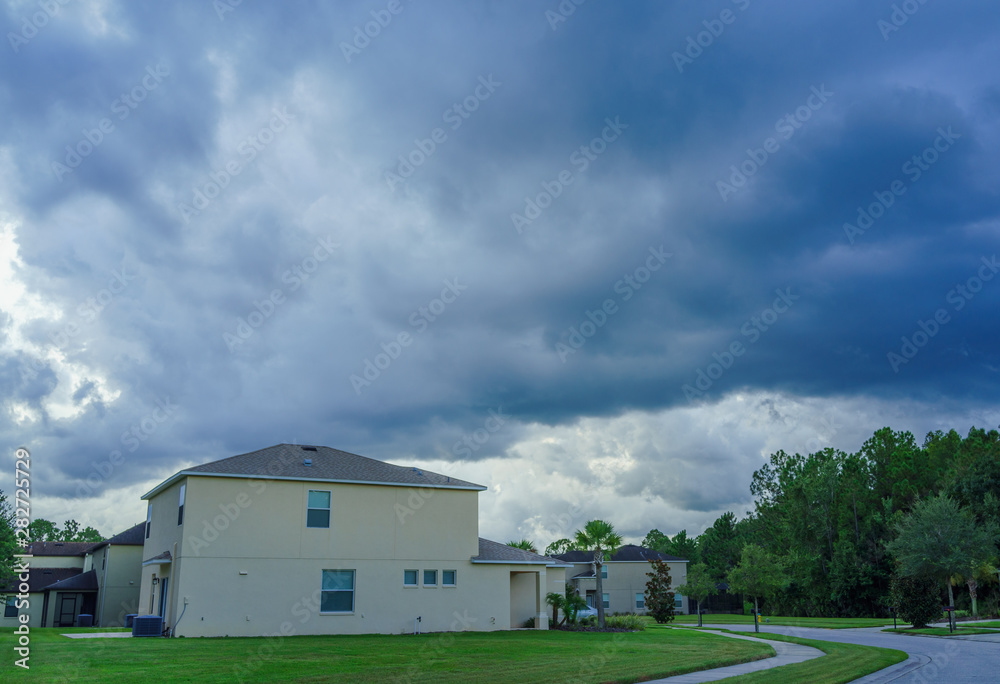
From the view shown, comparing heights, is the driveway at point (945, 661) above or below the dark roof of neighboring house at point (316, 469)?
below

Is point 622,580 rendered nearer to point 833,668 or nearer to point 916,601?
point 916,601

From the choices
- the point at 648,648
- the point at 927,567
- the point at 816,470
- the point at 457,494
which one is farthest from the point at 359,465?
the point at 816,470

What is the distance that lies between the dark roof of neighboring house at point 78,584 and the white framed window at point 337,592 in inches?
1090

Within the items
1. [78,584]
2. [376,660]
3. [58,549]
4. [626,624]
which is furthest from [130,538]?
[376,660]

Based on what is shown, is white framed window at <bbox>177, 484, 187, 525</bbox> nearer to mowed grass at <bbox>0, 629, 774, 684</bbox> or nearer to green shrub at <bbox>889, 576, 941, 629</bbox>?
mowed grass at <bbox>0, 629, 774, 684</bbox>

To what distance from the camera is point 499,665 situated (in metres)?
16.5

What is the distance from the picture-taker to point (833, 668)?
1728 cm

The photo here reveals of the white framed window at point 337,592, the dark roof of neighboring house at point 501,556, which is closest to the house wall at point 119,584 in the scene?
the white framed window at point 337,592

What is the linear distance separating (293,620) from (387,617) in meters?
3.81

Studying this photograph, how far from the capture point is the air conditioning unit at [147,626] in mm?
26000

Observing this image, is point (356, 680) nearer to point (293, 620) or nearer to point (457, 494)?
point (293, 620)

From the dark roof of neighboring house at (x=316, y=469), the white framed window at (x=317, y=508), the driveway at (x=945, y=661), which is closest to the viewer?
the driveway at (x=945, y=661)

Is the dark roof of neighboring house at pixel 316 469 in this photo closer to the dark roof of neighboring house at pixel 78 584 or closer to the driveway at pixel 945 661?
the driveway at pixel 945 661

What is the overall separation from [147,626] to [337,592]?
22.8 feet
